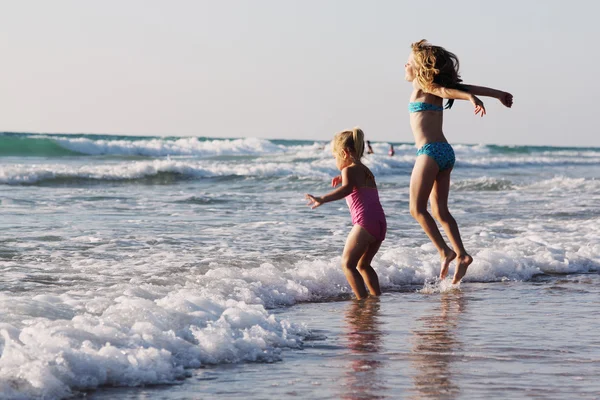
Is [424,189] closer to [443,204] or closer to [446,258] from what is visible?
[443,204]

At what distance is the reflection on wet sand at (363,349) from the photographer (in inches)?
158

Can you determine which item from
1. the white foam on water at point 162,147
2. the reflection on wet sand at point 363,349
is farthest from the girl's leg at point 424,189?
the white foam on water at point 162,147

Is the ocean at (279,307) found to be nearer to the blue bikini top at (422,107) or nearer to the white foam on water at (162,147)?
the blue bikini top at (422,107)

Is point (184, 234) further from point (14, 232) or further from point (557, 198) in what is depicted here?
point (557, 198)

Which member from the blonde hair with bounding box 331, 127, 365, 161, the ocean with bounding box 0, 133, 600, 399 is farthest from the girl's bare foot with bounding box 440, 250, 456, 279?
the blonde hair with bounding box 331, 127, 365, 161

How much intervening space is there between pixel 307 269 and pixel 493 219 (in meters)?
6.34

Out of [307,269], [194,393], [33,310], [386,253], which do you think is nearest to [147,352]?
[194,393]

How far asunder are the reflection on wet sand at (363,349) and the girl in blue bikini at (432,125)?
773 mm

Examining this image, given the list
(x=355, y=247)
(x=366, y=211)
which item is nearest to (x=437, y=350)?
(x=355, y=247)

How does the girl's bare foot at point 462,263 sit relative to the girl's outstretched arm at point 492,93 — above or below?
below

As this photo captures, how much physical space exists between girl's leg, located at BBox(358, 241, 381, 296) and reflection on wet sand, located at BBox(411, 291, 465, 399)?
522 mm

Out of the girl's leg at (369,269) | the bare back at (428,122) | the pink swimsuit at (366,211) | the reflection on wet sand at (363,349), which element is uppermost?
the bare back at (428,122)

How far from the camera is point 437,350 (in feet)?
16.2

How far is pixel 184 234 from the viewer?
10.4 meters
